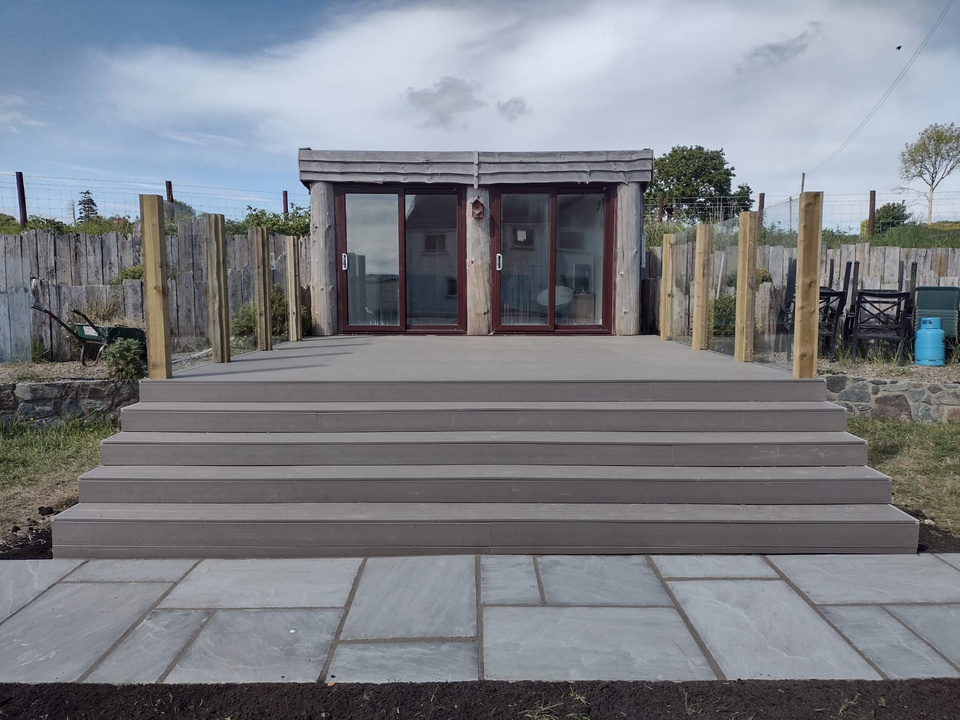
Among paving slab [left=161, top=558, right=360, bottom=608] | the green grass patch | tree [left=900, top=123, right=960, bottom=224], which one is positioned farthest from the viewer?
tree [left=900, top=123, right=960, bottom=224]

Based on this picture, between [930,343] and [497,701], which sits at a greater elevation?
[930,343]

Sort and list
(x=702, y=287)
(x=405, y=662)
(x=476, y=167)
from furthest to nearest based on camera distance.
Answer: (x=476, y=167)
(x=702, y=287)
(x=405, y=662)

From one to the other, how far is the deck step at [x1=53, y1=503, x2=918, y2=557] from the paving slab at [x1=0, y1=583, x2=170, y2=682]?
1.21ft

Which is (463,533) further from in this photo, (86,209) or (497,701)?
(86,209)

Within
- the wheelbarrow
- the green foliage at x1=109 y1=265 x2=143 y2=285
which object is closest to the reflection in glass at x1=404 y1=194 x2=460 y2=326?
the wheelbarrow

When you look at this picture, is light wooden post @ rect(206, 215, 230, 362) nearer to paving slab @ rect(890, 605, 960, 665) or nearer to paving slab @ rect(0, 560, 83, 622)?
paving slab @ rect(0, 560, 83, 622)

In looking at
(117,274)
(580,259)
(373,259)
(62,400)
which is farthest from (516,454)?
(117,274)

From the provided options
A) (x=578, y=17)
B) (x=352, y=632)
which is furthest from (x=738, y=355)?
(x=578, y=17)

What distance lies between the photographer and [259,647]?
8.57 feet

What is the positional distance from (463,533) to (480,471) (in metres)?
0.40

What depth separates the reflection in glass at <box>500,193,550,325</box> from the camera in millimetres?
8766

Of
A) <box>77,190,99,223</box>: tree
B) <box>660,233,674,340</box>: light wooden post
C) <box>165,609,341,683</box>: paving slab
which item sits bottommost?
<box>165,609,341,683</box>: paving slab

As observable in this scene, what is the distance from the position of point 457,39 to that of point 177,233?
669 centimetres

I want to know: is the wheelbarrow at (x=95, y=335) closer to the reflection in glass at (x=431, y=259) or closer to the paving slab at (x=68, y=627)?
the reflection in glass at (x=431, y=259)
